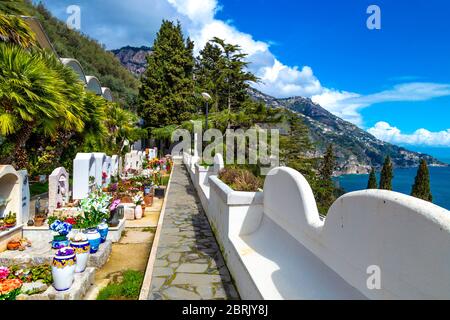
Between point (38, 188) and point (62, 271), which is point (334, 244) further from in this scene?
point (38, 188)

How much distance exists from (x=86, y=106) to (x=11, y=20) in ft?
17.9

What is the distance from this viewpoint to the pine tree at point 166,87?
36.5 m

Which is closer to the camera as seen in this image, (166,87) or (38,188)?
(38,188)

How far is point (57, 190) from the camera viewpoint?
9008 mm

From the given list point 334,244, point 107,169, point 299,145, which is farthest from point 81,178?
point 299,145

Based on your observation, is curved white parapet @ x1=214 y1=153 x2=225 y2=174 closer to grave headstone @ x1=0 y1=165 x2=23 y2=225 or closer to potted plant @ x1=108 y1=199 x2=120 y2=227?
potted plant @ x1=108 y1=199 x2=120 y2=227

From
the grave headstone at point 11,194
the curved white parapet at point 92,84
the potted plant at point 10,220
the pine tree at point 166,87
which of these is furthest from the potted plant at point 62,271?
the pine tree at point 166,87

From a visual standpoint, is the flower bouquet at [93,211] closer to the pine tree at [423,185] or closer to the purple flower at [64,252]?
the purple flower at [64,252]

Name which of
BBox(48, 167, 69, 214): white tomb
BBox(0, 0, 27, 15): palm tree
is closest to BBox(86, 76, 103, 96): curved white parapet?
BBox(0, 0, 27, 15): palm tree

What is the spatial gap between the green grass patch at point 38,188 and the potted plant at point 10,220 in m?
6.01

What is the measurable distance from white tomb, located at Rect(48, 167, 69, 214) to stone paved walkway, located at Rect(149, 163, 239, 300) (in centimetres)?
313

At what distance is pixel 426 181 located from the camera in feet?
141

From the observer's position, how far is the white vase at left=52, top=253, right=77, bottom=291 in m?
4.48

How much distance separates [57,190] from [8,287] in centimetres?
519
